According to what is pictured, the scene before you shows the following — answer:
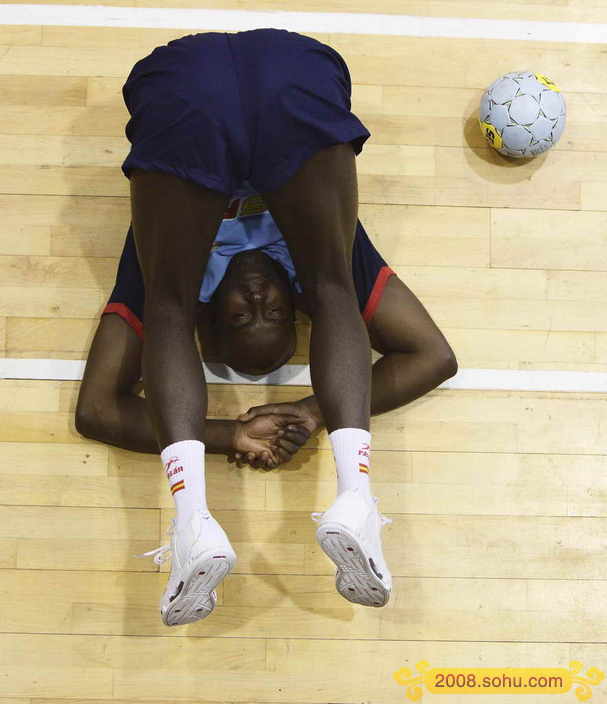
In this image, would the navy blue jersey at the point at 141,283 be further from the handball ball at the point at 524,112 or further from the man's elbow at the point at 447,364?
the handball ball at the point at 524,112

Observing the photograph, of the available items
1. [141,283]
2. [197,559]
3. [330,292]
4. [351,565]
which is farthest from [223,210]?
[351,565]

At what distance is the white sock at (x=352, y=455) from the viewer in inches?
99.4

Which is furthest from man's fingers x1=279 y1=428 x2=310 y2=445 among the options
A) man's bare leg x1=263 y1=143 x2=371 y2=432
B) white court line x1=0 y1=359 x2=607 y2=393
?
man's bare leg x1=263 y1=143 x2=371 y2=432

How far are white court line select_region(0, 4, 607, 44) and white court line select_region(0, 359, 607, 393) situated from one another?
1377 mm

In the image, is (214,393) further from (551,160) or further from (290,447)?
(551,160)

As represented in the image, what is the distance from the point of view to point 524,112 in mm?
3211

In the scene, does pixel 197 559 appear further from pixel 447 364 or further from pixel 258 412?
pixel 447 364

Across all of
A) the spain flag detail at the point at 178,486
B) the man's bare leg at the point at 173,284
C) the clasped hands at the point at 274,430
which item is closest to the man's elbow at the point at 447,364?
the clasped hands at the point at 274,430

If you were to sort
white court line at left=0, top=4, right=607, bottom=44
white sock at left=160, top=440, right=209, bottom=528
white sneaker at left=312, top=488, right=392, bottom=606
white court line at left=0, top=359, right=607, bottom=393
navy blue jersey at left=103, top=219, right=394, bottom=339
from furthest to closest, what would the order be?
white court line at left=0, top=4, right=607, bottom=44 < white court line at left=0, top=359, right=607, bottom=393 < navy blue jersey at left=103, top=219, right=394, bottom=339 < white sock at left=160, top=440, right=209, bottom=528 < white sneaker at left=312, top=488, right=392, bottom=606

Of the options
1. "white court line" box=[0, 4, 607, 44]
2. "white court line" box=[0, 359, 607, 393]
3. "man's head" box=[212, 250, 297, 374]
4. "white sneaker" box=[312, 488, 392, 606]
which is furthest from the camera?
"white court line" box=[0, 4, 607, 44]

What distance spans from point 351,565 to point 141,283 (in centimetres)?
128

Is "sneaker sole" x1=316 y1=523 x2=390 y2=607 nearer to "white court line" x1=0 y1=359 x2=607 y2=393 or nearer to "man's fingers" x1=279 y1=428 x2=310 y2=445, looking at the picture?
"man's fingers" x1=279 y1=428 x2=310 y2=445

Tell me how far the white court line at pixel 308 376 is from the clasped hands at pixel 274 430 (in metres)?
0.21

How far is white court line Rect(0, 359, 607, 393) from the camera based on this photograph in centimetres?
334
